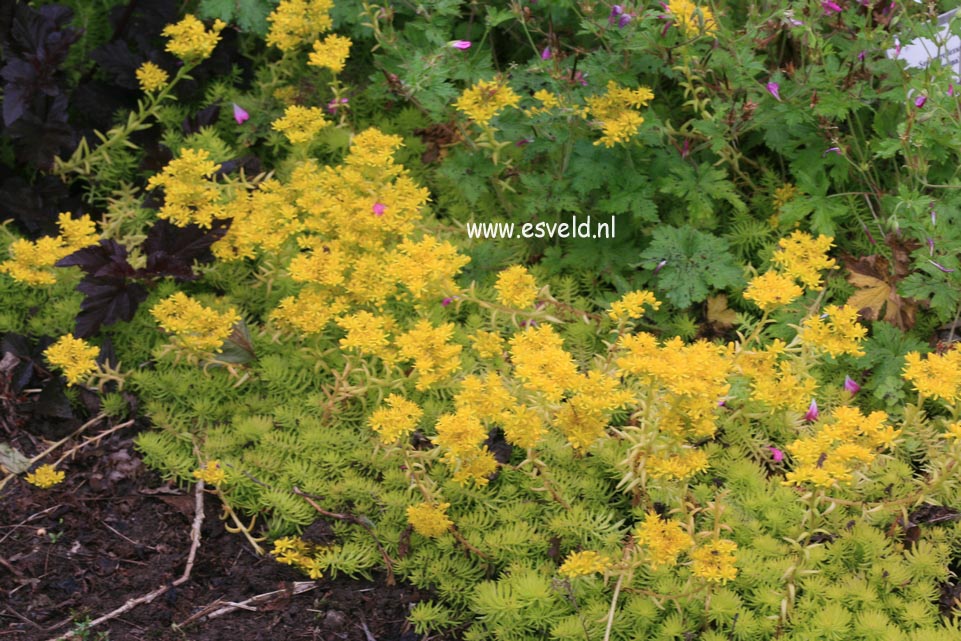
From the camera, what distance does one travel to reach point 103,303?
3.41 metres

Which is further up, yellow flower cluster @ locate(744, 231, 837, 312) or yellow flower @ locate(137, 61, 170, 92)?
yellow flower @ locate(137, 61, 170, 92)

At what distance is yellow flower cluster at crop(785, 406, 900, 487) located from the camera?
2.34 m

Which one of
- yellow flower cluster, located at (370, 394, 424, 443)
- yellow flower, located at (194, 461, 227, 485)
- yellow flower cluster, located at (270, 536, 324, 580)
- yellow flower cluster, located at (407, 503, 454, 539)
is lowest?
yellow flower cluster, located at (270, 536, 324, 580)

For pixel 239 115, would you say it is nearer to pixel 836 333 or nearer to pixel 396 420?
pixel 396 420

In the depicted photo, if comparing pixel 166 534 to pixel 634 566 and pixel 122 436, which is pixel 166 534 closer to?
pixel 122 436

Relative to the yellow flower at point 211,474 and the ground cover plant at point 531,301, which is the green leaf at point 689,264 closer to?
the ground cover plant at point 531,301

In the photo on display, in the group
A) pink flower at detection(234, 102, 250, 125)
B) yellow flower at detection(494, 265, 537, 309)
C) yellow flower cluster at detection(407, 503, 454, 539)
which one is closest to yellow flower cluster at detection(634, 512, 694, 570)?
yellow flower cluster at detection(407, 503, 454, 539)

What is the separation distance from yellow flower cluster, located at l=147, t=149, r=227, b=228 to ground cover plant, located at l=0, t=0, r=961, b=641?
1cm

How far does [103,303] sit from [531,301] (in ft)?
4.66

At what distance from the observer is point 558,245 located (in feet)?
12.4

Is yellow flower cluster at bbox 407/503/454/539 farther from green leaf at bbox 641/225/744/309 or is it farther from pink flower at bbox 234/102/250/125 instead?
pink flower at bbox 234/102/250/125

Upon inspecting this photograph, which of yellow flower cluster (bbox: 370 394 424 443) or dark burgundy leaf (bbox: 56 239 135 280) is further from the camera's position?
dark burgundy leaf (bbox: 56 239 135 280)

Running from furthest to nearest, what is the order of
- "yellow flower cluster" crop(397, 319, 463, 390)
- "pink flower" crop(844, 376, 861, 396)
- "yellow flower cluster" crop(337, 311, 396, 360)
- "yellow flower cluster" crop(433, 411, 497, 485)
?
"pink flower" crop(844, 376, 861, 396)
"yellow flower cluster" crop(337, 311, 396, 360)
"yellow flower cluster" crop(397, 319, 463, 390)
"yellow flower cluster" crop(433, 411, 497, 485)

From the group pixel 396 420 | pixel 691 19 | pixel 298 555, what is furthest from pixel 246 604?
pixel 691 19
